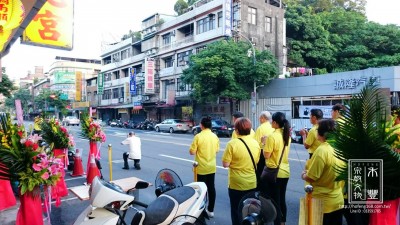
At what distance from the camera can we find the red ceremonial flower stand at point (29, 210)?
4.11 metres

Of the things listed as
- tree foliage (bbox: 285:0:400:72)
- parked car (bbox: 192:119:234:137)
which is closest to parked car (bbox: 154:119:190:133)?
parked car (bbox: 192:119:234:137)

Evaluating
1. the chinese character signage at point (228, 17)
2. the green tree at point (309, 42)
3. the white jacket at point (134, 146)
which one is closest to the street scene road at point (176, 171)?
the white jacket at point (134, 146)

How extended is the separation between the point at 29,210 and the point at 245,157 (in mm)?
2845

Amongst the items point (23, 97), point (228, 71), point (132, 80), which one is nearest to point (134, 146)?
point (228, 71)

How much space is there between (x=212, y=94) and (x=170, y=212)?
860 inches

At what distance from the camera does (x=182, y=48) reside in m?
33.4

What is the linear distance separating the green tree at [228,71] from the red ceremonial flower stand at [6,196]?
61.7ft

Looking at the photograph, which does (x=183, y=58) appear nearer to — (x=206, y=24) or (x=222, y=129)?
(x=206, y=24)

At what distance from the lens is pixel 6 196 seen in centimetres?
589

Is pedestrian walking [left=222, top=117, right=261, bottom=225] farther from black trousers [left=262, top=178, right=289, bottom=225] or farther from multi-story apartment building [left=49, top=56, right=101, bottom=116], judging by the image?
multi-story apartment building [left=49, top=56, right=101, bottom=116]

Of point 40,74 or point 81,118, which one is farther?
point 40,74

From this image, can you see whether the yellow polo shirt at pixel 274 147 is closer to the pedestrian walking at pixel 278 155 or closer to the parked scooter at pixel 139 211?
the pedestrian walking at pixel 278 155

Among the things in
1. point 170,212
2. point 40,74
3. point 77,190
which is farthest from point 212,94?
point 40,74

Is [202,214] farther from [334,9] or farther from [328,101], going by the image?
[334,9]
